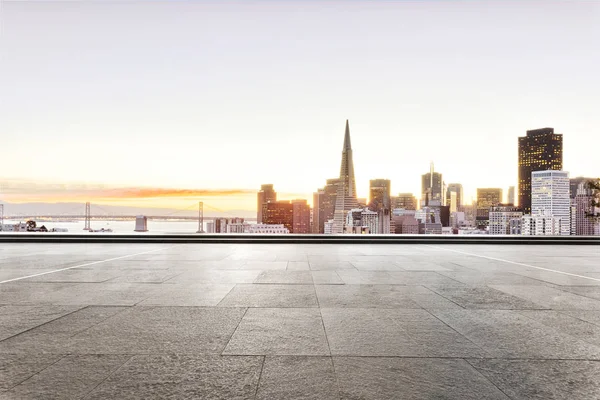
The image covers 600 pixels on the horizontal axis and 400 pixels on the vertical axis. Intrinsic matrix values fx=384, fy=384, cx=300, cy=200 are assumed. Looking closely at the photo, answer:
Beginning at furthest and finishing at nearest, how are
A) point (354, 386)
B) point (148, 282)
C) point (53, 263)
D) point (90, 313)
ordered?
1. point (53, 263)
2. point (148, 282)
3. point (90, 313)
4. point (354, 386)

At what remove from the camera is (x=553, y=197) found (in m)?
160

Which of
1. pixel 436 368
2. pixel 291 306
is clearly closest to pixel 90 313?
pixel 291 306

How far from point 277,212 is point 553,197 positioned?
116m

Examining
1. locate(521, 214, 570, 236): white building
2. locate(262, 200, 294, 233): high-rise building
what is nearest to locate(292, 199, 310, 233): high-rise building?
locate(262, 200, 294, 233): high-rise building

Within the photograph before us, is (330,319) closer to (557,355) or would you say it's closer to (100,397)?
(557,355)

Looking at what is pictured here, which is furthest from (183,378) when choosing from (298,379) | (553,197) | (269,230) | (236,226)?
(553,197)

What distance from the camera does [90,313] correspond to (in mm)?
6652

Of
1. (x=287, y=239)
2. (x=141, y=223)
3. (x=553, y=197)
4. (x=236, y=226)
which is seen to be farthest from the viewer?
(x=553, y=197)

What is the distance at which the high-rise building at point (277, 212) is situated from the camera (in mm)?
154375

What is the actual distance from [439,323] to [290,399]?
3509 mm

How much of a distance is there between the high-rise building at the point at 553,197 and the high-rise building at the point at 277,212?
9778 cm

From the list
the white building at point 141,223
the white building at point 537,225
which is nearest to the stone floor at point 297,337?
the white building at point 141,223

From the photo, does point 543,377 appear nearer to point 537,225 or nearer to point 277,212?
point 537,225

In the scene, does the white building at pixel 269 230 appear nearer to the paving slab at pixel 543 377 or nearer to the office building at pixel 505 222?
the paving slab at pixel 543 377
